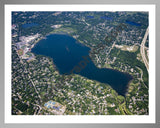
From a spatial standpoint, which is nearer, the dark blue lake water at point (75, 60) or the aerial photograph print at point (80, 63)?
the aerial photograph print at point (80, 63)

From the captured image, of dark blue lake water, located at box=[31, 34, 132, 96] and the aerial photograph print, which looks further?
dark blue lake water, located at box=[31, 34, 132, 96]

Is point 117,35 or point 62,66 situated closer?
point 62,66

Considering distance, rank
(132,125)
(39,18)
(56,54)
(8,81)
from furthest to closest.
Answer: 1. (39,18)
2. (56,54)
3. (8,81)
4. (132,125)

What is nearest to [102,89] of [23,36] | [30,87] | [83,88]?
[83,88]

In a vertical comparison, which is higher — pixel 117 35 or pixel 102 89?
pixel 117 35
